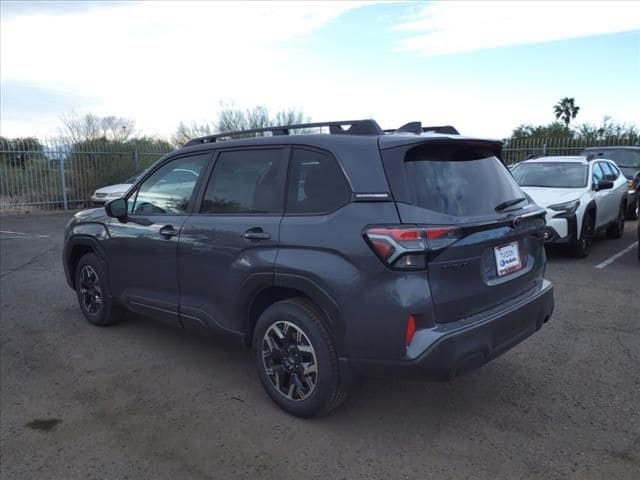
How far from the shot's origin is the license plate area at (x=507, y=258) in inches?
127

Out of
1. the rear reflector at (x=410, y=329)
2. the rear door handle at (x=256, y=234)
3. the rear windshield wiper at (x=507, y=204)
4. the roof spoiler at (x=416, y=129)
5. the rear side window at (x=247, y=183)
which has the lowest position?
the rear reflector at (x=410, y=329)

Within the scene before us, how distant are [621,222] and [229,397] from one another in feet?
30.9

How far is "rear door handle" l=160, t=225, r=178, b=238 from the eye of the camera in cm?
410

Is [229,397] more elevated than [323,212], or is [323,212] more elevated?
[323,212]

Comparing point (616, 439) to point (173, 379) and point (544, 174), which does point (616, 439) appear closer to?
point (173, 379)

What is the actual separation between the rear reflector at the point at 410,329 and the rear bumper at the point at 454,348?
2cm

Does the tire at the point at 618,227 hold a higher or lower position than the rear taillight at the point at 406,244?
lower

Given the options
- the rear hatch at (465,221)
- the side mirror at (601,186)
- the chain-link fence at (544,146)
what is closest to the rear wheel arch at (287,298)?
the rear hatch at (465,221)

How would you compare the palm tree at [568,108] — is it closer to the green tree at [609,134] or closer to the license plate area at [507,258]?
the green tree at [609,134]

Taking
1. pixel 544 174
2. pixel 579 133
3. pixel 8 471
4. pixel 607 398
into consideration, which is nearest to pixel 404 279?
pixel 607 398

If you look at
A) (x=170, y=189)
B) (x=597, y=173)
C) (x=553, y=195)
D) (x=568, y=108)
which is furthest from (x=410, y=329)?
(x=568, y=108)

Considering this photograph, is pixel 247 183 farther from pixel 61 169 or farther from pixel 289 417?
pixel 61 169

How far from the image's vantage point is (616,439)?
3057 millimetres

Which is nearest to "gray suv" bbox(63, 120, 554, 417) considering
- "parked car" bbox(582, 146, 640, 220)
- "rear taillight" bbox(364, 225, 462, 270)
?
"rear taillight" bbox(364, 225, 462, 270)
